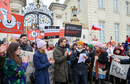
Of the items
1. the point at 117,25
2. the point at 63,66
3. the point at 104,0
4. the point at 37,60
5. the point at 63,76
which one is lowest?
A: the point at 63,76

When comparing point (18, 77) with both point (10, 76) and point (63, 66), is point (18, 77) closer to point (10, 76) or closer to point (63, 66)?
point (10, 76)

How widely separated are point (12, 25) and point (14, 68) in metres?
2.75

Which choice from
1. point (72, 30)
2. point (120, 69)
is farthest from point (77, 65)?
point (72, 30)

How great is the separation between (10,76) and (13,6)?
7.86 m

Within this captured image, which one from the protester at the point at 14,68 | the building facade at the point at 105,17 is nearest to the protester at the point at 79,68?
the protester at the point at 14,68

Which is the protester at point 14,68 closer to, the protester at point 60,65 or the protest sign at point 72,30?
the protester at point 60,65

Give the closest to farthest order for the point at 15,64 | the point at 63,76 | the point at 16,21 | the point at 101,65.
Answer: the point at 15,64 → the point at 63,76 → the point at 101,65 → the point at 16,21

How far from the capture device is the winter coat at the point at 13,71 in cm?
231

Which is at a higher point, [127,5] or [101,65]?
[127,5]

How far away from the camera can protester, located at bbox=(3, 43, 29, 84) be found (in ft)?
7.61

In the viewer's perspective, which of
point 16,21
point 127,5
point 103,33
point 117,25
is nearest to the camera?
point 16,21

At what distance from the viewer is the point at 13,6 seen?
28.8ft

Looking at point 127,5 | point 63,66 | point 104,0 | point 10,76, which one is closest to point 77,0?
point 104,0

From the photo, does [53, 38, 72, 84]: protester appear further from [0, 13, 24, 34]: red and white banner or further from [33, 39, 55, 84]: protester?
[0, 13, 24, 34]: red and white banner
